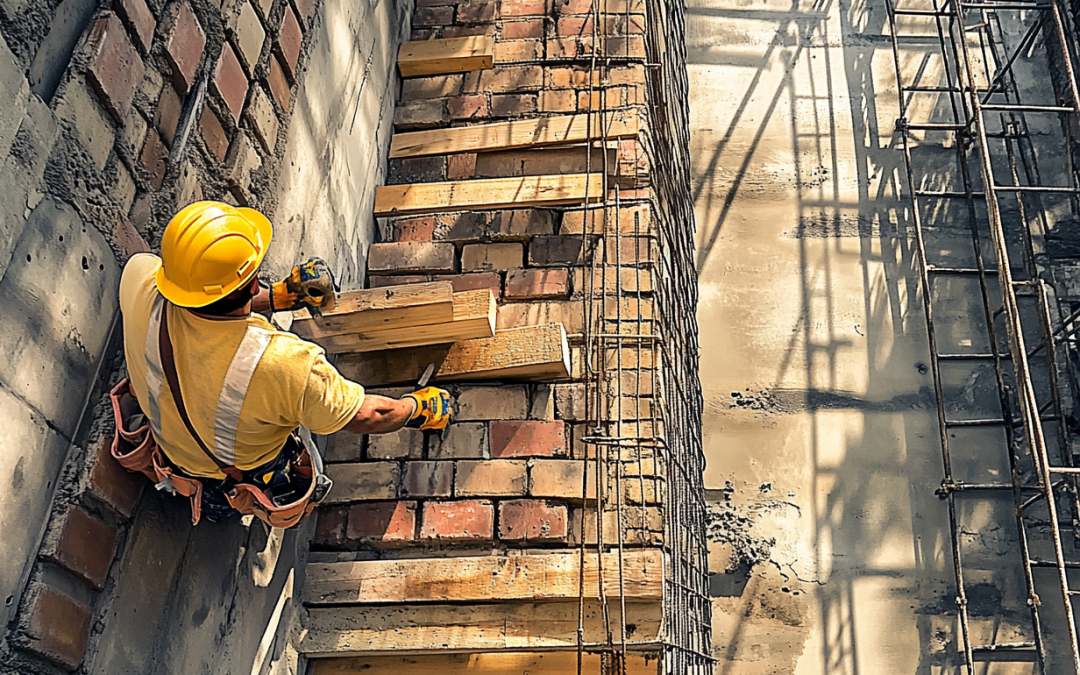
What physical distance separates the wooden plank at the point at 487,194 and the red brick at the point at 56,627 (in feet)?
8.67

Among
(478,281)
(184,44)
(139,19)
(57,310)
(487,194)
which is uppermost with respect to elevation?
(487,194)

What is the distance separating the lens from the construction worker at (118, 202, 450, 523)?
227 cm

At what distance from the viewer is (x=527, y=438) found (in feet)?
12.9

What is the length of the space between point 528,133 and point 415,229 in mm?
790

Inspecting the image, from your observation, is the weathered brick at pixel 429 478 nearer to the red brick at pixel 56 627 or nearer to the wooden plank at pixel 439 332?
the wooden plank at pixel 439 332

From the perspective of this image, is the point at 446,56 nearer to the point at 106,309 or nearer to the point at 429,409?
the point at 429,409

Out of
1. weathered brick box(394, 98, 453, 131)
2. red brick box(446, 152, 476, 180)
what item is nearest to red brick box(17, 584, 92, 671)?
red brick box(446, 152, 476, 180)

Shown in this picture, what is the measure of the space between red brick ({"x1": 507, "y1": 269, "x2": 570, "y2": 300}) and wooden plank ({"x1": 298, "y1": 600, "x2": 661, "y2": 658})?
1438mm

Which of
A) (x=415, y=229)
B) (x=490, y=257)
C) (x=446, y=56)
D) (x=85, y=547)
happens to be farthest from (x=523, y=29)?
(x=85, y=547)

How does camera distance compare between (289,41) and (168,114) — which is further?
(289,41)

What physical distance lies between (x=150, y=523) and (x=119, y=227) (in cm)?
92

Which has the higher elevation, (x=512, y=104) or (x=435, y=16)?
(x=435, y=16)

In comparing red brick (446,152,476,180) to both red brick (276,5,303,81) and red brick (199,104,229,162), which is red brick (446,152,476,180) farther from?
red brick (199,104,229,162)

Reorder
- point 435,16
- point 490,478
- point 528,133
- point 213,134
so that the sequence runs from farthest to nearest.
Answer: point 435,16
point 528,133
point 490,478
point 213,134
